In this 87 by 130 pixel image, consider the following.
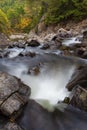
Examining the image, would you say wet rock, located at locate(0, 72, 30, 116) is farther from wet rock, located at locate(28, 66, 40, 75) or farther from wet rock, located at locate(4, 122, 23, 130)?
wet rock, located at locate(28, 66, 40, 75)

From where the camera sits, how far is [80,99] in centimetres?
898

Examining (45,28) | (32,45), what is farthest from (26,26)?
(32,45)

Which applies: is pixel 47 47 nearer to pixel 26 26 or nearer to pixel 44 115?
pixel 44 115

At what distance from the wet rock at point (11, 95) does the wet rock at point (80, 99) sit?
6.21 feet

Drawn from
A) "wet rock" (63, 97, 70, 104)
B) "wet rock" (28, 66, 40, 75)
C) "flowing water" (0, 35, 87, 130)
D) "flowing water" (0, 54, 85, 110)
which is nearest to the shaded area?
"flowing water" (0, 35, 87, 130)

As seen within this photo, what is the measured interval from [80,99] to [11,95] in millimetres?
2552

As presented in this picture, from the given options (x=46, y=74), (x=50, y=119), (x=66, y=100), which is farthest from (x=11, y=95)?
(x=46, y=74)

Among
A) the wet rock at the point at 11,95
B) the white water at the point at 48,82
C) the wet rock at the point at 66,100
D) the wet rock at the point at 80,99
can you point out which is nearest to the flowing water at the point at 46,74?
the white water at the point at 48,82

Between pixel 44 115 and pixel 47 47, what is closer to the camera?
pixel 44 115

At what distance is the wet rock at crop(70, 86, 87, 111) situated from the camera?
8.93m

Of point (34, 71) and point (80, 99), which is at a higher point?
point (80, 99)

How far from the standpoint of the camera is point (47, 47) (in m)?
20.4

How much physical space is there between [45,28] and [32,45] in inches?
746

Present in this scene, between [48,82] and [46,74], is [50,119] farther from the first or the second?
[46,74]
